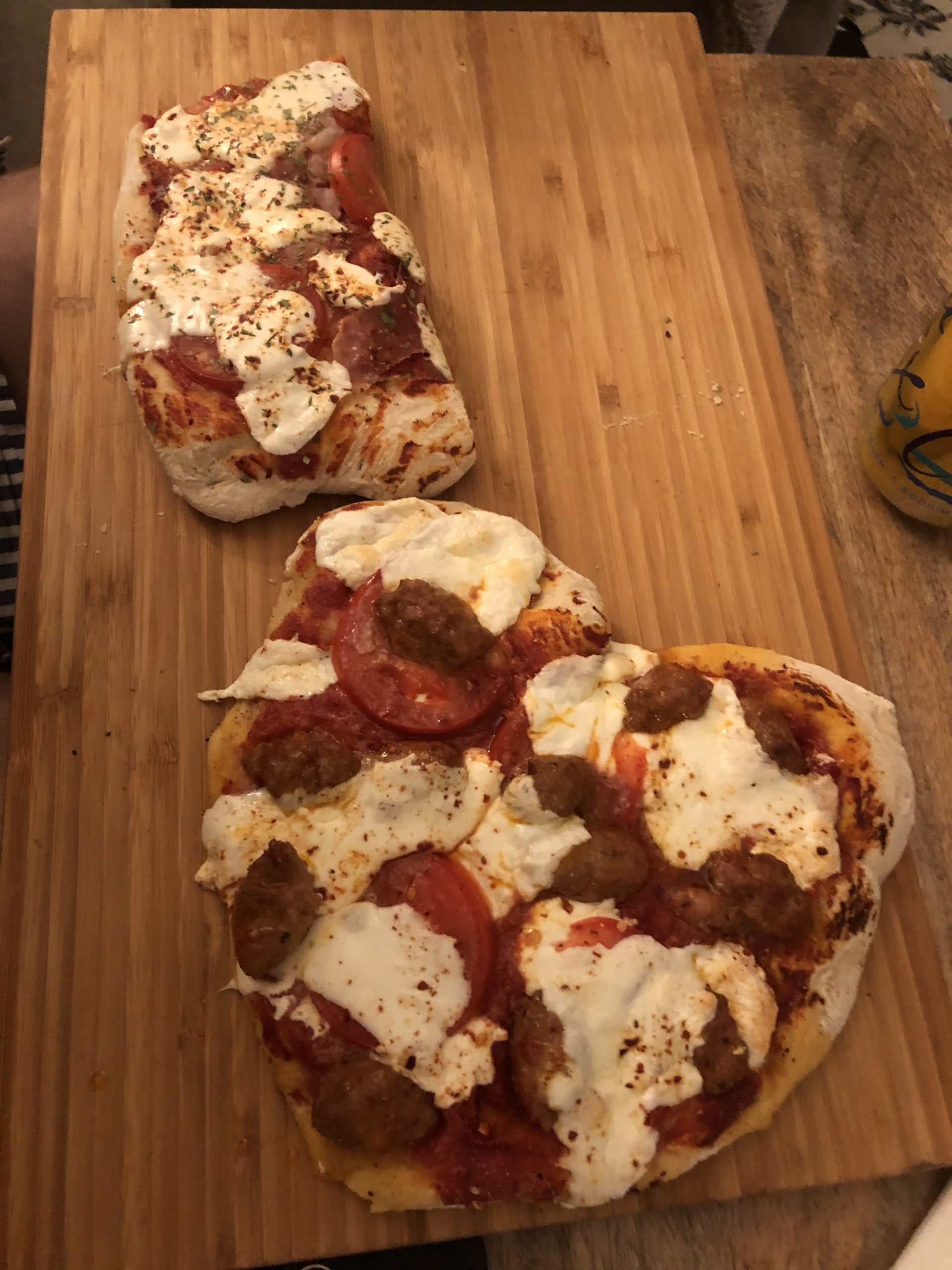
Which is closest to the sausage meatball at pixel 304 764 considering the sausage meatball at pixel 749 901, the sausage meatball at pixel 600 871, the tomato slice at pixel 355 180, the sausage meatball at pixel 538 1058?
the sausage meatball at pixel 600 871

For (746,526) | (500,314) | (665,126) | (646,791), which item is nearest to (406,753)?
(646,791)

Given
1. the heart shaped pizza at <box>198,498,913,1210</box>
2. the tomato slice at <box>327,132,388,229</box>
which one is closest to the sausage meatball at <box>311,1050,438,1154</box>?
the heart shaped pizza at <box>198,498,913,1210</box>

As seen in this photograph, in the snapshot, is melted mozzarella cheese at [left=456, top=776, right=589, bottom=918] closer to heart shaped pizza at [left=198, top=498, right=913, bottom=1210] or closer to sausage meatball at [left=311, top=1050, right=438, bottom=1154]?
heart shaped pizza at [left=198, top=498, right=913, bottom=1210]

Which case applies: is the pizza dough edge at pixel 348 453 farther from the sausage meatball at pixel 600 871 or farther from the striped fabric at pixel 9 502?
the sausage meatball at pixel 600 871

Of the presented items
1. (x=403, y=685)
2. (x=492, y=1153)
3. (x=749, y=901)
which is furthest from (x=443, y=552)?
(x=492, y=1153)

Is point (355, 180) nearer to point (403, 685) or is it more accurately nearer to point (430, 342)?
point (430, 342)

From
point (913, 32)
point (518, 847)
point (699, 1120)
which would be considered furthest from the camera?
point (913, 32)

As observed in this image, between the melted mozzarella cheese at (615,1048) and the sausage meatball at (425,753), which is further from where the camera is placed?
the sausage meatball at (425,753)
